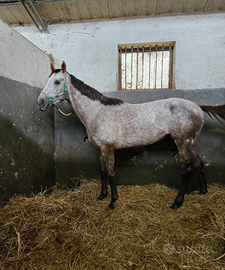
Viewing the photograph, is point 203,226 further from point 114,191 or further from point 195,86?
point 195,86

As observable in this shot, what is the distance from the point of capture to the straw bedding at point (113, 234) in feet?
3.98

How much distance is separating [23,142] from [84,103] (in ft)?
3.17

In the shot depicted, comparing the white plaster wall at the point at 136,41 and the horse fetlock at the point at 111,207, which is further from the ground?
the white plaster wall at the point at 136,41

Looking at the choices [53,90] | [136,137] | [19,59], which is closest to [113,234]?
[136,137]

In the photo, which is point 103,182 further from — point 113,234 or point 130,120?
point 130,120

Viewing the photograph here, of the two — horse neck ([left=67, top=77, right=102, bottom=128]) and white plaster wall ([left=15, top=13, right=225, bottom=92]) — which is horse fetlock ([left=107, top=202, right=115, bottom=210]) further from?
white plaster wall ([left=15, top=13, right=225, bottom=92])

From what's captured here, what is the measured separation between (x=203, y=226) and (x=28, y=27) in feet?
14.0

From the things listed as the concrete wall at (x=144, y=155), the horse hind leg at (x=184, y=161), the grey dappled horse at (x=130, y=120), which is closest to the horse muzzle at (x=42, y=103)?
the grey dappled horse at (x=130, y=120)

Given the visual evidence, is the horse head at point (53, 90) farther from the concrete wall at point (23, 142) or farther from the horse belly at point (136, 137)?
the horse belly at point (136, 137)

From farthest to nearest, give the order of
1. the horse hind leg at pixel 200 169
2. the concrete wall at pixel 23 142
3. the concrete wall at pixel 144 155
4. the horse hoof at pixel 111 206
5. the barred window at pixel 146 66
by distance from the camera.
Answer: the barred window at pixel 146 66 → the concrete wall at pixel 144 155 → the horse hind leg at pixel 200 169 → the horse hoof at pixel 111 206 → the concrete wall at pixel 23 142

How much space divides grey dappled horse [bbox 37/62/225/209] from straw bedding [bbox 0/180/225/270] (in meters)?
0.28

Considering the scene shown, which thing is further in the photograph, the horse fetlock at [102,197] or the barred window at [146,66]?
the barred window at [146,66]

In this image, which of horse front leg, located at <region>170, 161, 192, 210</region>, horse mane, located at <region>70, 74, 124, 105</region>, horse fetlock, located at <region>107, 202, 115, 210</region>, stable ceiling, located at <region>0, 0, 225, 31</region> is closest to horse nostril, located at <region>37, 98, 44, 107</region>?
horse mane, located at <region>70, 74, 124, 105</region>

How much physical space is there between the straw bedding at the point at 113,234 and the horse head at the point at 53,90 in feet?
4.00
